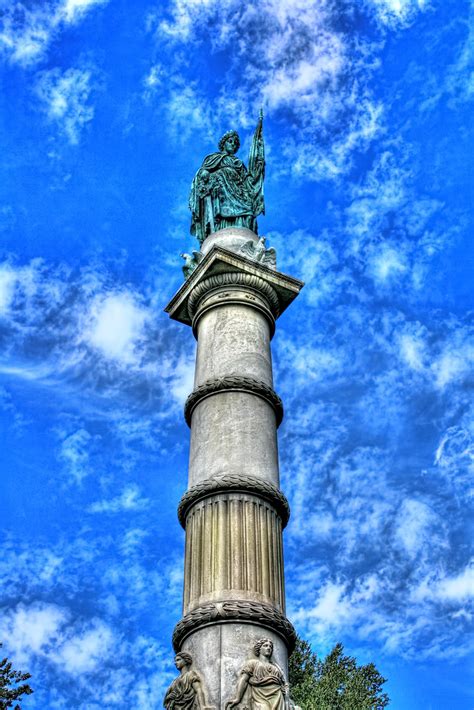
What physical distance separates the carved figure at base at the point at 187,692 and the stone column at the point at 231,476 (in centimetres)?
8

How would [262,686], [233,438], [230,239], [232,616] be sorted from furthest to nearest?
[230,239]
[233,438]
[232,616]
[262,686]

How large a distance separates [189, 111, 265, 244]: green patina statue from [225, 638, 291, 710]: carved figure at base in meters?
7.69

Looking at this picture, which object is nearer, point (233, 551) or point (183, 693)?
point (183, 693)

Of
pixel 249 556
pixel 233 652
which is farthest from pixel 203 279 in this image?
pixel 233 652

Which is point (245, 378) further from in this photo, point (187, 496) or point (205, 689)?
point (205, 689)

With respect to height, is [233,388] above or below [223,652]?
→ above

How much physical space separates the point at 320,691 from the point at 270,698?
18.5 metres

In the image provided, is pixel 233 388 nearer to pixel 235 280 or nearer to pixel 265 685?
pixel 235 280

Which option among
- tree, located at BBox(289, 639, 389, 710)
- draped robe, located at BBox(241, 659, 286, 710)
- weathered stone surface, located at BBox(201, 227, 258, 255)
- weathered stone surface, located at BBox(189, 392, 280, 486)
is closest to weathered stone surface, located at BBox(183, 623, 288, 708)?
draped robe, located at BBox(241, 659, 286, 710)

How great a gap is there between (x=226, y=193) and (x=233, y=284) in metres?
2.57

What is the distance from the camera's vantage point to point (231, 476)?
10570mm

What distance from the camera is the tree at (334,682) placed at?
2609 cm

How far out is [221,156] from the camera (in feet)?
51.1

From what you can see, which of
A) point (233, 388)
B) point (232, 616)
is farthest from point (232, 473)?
point (232, 616)
